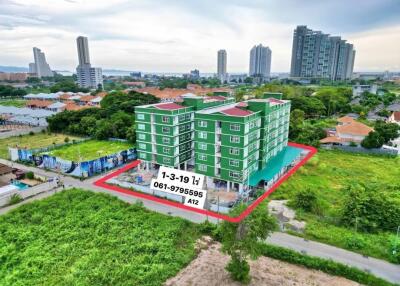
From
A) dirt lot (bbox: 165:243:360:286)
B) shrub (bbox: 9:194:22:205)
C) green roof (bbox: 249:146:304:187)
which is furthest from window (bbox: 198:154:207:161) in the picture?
shrub (bbox: 9:194:22:205)

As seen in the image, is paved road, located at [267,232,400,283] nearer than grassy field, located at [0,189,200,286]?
No

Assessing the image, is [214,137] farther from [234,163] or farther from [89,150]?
[89,150]

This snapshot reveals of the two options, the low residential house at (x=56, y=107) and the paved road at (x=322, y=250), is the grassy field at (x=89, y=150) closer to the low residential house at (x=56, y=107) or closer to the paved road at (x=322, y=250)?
the paved road at (x=322, y=250)

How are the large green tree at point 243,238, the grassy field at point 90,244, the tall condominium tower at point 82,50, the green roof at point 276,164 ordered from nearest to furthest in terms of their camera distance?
1. the large green tree at point 243,238
2. the grassy field at point 90,244
3. the green roof at point 276,164
4. the tall condominium tower at point 82,50

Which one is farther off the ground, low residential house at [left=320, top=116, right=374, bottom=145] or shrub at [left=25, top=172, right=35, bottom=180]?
low residential house at [left=320, top=116, right=374, bottom=145]

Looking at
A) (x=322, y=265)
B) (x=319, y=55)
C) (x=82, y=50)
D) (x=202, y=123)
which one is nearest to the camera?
(x=322, y=265)

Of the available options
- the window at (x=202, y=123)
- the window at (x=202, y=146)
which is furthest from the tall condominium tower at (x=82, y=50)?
the window at (x=202, y=146)

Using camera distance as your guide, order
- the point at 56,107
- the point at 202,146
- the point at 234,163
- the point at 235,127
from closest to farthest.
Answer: the point at 235,127, the point at 234,163, the point at 202,146, the point at 56,107

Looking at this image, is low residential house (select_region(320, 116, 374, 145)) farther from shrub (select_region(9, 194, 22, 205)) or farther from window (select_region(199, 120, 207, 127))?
shrub (select_region(9, 194, 22, 205))

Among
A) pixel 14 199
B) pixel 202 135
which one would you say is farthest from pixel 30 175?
pixel 202 135
